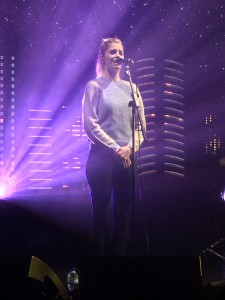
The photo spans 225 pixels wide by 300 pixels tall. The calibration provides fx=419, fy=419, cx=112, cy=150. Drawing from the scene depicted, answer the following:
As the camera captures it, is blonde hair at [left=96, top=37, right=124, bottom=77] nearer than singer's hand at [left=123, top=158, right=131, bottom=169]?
No

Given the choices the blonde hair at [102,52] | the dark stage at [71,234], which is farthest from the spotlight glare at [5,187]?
the blonde hair at [102,52]

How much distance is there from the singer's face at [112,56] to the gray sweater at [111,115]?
20 centimetres

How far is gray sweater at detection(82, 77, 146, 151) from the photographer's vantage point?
5574 millimetres

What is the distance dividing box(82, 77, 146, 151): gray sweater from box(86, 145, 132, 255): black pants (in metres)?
0.19

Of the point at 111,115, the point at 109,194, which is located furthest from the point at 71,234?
the point at 111,115

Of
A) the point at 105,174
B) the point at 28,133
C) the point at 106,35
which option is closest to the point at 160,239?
the point at 105,174

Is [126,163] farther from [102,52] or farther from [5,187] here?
[5,187]

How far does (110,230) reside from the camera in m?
5.88

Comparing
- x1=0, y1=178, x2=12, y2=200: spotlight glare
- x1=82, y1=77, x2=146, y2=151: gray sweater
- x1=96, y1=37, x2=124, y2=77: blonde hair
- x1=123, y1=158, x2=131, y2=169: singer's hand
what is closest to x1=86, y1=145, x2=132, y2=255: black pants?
x1=123, y1=158, x2=131, y2=169: singer's hand

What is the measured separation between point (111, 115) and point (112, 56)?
884 mm

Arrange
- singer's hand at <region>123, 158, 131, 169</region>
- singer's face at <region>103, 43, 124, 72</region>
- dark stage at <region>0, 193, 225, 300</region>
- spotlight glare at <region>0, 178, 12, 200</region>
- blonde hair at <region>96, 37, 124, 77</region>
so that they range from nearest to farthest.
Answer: singer's hand at <region>123, 158, 131, 169</region>
singer's face at <region>103, 43, 124, 72</region>
blonde hair at <region>96, 37, 124, 77</region>
dark stage at <region>0, 193, 225, 300</region>
spotlight glare at <region>0, 178, 12, 200</region>

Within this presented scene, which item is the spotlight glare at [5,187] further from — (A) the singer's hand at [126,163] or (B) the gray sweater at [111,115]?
(A) the singer's hand at [126,163]

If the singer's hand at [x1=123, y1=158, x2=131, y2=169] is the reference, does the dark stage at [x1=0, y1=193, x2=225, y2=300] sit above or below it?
below

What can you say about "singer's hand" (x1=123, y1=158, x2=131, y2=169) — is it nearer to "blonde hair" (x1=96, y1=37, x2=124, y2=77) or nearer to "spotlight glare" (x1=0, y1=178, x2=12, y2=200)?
"blonde hair" (x1=96, y1=37, x2=124, y2=77)
